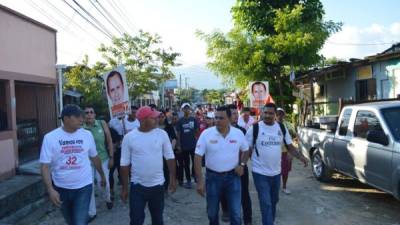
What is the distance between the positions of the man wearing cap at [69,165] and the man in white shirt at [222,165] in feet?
4.43

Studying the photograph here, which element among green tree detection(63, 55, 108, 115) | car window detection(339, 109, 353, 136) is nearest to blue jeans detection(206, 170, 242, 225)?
car window detection(339, 109, 353, 136)

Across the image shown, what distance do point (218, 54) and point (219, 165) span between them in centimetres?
1489

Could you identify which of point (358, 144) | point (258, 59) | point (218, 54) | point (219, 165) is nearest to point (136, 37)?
point (218, 54)

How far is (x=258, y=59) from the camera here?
19.0 m

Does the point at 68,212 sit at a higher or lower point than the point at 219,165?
lower

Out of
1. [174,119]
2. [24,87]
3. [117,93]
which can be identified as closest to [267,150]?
[117,93]

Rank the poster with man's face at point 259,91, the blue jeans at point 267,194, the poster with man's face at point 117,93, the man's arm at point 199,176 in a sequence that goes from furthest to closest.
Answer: the poster with man's face at point 259,91 → the poster with man's face at point 117,93 → the blue jeans at point 267,194 → the man's arm at point 199,176

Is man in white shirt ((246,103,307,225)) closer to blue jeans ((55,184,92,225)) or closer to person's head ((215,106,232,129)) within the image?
person's head ((215,106,232,129))

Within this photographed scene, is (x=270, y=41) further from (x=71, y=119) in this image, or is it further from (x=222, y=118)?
(x=71, y=119)

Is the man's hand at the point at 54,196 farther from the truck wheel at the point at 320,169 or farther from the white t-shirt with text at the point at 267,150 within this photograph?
the truck wheel at the point at 320,169

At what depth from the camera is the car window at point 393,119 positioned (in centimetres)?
704

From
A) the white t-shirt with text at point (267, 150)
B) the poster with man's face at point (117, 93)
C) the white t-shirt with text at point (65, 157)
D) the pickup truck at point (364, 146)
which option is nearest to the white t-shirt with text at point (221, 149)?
the white t-shirt with text at point (267, 150)

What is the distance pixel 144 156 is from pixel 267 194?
1.78 meters

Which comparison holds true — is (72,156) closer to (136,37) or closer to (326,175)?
(326,175)
